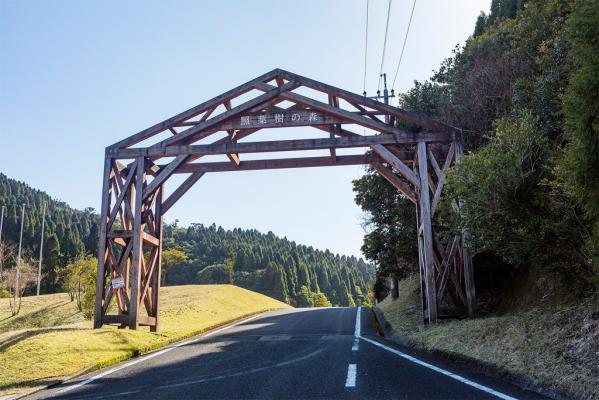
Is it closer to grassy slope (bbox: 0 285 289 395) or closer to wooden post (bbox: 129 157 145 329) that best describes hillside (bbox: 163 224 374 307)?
wooden post (bbox: 129 157 145 329)

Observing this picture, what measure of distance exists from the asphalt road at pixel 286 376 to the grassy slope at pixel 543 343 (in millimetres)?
476

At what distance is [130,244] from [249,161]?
4.75 m

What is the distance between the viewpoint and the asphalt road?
6070 mm

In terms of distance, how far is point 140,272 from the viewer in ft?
49.2

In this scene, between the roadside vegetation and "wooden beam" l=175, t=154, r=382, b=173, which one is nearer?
the roadside vegetation

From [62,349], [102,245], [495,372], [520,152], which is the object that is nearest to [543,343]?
[495,372]

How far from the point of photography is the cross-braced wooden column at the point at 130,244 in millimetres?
14555

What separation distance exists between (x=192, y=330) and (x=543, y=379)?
11.4 metres

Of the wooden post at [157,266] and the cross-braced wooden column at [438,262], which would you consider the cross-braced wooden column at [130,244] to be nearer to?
the wooden post at [157,266]

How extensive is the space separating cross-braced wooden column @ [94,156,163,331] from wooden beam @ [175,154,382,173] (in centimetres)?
146

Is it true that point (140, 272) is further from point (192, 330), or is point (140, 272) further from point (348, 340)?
point (348, 340)

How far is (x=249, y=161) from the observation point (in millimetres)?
16797

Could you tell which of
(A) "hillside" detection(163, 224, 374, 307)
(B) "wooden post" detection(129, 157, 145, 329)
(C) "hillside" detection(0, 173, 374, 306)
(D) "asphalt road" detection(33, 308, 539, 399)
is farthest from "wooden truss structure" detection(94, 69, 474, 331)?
(A) "hillside" detection(163, 224, 374, 307)

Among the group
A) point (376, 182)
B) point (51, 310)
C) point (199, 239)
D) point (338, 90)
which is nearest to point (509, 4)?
point (376, 182)
